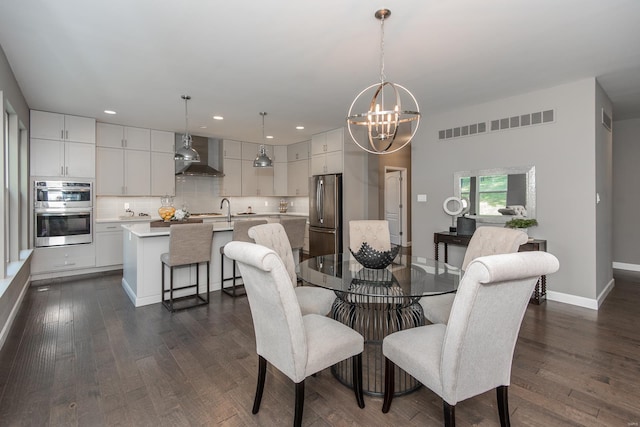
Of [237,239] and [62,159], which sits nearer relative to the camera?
[237,239]

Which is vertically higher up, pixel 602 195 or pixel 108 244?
pixel 602 195

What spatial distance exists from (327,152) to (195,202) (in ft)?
10.1

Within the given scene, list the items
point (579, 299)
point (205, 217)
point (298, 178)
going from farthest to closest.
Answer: point (298, 178) → point (205, 217) → point (579, 299)

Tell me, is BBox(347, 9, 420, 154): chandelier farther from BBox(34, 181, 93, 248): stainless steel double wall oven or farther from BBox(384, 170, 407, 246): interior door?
BBox(34, 181, 93, 248): stainless steel double wall oven

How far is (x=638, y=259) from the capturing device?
540 cm

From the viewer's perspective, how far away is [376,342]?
253 centimetres

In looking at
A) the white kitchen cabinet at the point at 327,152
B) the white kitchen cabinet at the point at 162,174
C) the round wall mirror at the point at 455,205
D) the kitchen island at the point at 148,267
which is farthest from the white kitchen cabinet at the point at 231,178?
the round wall mirror at the point at 455,205

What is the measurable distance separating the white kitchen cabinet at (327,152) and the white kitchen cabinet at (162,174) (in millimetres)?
2749

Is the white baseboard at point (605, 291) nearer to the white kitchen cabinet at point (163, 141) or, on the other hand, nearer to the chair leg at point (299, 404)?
the chair leg at point (299, 404)

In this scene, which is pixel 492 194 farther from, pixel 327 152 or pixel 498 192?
pixel 327 152

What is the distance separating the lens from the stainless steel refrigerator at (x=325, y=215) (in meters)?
5.82

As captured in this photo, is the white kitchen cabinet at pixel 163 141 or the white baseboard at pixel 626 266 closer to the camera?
the white baseboard at pixel 626 266

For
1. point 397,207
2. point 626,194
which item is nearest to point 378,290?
point 626,194

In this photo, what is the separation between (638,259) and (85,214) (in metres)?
9.14
